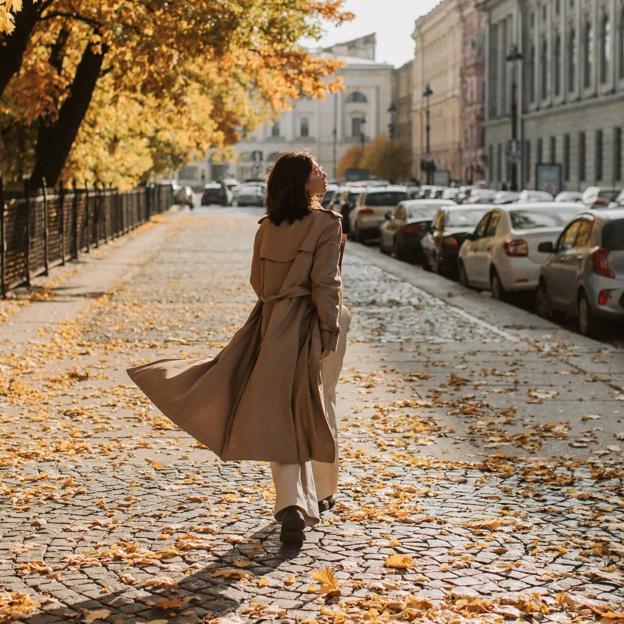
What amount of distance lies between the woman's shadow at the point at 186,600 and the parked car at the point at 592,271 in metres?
10.5

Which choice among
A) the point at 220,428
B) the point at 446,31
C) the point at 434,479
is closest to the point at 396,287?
the point at 434,479

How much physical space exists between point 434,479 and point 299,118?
566ft

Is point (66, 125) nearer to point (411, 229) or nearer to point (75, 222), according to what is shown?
point (75, 222)

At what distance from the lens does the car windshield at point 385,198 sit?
4572 centimetres

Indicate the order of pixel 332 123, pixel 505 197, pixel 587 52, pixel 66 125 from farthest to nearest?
pixel 332 123, pixel 587 52, pixel 505 197, pixel 66 125

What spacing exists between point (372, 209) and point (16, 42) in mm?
25460

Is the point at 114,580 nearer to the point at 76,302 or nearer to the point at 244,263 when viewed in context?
the point at 76,302

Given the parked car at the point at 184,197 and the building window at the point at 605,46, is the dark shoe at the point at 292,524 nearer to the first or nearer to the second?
the building window at the point at 605,46

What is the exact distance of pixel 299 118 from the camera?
180 m

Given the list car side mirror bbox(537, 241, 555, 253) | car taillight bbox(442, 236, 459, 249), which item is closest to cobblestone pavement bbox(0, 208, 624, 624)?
car side mirror bbox(537, 241, 555, 253)

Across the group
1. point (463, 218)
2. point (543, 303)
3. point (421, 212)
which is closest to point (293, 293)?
point (543, 303)

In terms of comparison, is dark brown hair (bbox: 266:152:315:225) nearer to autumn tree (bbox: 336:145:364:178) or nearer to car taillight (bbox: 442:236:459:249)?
car taillight (bbox: 442:236:459:249)

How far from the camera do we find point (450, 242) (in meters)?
27.9

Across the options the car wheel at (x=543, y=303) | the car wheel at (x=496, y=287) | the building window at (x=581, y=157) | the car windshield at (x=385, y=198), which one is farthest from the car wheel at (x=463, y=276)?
the building window at (x=581, y=157)
